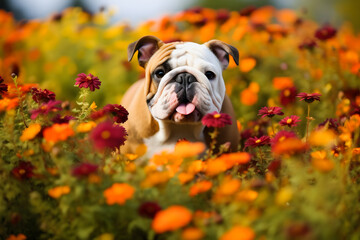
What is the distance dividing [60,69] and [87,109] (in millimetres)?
3139

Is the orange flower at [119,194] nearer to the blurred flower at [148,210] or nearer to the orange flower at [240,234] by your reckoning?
the blurred flower at [148,210]

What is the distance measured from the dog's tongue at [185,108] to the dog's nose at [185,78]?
13cm

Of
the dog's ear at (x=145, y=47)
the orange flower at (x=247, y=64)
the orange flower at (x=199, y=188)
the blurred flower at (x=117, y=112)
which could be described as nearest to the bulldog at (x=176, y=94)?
the dog's ear at (x=145, y=47)

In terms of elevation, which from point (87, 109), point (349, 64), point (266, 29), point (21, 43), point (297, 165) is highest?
point (21, 43)

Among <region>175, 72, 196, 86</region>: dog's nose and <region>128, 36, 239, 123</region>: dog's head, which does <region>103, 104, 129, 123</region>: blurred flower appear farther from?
<region>175, 72, 196, 86</region>: dog's nose

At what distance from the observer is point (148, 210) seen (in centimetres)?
157

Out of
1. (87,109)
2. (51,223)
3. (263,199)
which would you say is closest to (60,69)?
(87,109)

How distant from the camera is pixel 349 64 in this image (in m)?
4.32

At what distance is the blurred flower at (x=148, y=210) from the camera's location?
5.16 ft

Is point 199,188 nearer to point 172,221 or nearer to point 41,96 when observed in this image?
point 172,221

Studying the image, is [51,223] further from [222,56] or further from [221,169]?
[222,56]

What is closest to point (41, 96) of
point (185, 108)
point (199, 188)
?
point (185, 108)

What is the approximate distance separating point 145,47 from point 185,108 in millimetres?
618

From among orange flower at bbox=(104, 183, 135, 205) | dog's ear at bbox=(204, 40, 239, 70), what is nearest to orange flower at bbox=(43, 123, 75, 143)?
orange flower at bbox=(104, 183, 135, 205)
